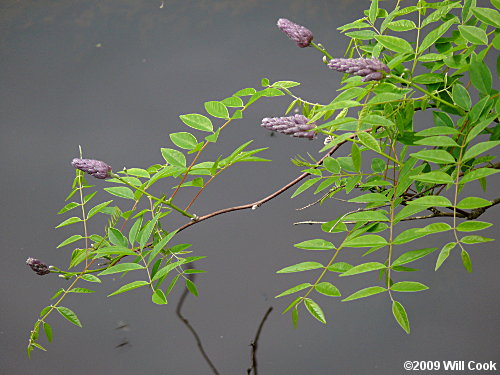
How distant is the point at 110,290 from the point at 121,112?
0.45 m

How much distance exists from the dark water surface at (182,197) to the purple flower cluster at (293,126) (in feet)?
1.46

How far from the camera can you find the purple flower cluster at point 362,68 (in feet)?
1.86

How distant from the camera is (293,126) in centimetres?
60

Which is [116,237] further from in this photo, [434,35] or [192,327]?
[434,35]

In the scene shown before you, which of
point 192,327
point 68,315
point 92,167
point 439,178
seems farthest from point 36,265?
point 439,178

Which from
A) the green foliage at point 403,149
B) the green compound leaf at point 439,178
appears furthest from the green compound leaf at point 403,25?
the green compound leaf at point 439,178

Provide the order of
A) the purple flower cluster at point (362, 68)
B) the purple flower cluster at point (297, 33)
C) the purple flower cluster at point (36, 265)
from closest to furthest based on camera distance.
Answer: the purple flower cluster at point (362, 68)
the purple flower cluster at point (297, 33)
the purple flower cluster at point (36, 265)

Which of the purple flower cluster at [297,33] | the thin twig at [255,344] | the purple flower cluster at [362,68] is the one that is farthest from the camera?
the thin twig at [255,344]

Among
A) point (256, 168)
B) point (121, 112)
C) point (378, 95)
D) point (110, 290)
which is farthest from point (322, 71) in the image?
point (378, 95)

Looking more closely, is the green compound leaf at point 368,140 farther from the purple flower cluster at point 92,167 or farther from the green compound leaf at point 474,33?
the purple flower cluster at point 92,167

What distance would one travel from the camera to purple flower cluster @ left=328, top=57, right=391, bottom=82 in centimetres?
57

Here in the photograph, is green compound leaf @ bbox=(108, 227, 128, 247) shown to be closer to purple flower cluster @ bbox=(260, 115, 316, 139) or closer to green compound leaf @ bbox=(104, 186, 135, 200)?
green compound leaf @ bbox=(104, 186, 135, 200)

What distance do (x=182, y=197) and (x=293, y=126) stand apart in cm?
57

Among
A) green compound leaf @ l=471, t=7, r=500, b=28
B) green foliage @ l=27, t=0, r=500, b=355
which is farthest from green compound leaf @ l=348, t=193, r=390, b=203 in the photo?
green compound leaf @ l=471, t=7, r=500, b=28
